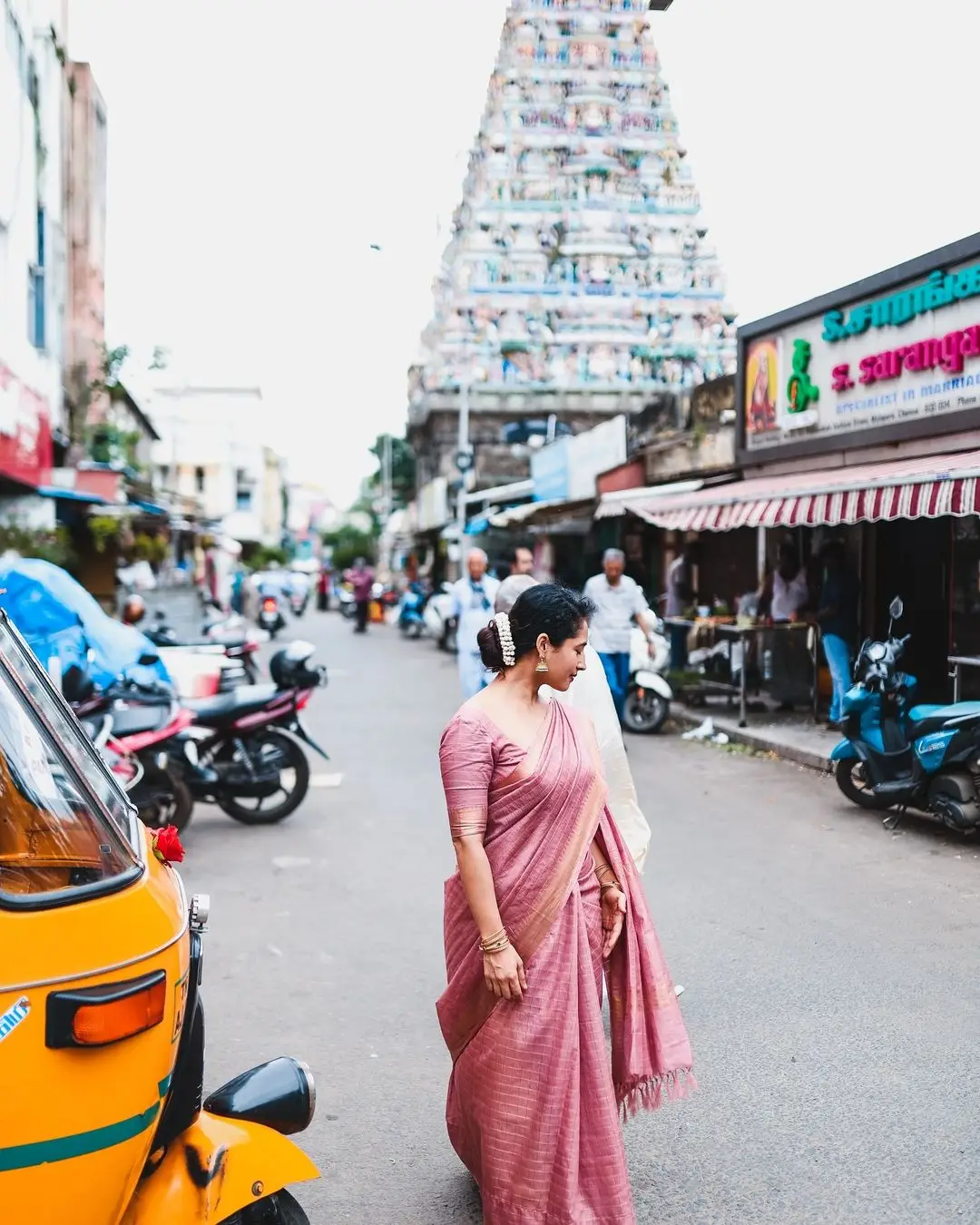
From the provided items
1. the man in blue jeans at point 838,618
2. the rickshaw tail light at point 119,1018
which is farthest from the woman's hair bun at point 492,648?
the man in blue jeans at point 838,618

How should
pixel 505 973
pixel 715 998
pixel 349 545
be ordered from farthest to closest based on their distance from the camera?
pixel 349 545, pixel 715 998, pixel 505 973

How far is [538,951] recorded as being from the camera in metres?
2.88

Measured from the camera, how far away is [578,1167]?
283 cm

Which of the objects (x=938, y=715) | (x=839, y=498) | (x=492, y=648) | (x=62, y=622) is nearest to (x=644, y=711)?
(x=839, y=498)

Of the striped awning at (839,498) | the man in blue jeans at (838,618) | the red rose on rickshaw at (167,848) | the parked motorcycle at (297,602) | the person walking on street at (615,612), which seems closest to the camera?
the red rose on rickshaw at (167,848)

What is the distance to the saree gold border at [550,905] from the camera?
288 cm

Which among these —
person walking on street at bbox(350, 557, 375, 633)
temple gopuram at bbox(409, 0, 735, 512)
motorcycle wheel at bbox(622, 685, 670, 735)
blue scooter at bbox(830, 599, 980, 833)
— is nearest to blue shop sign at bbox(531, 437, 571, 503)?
person walking on street at bbox(350, 557, 375, 633)

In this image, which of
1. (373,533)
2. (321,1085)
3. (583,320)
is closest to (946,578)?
(321,1085)

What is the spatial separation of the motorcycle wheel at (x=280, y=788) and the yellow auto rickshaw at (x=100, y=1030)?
5.50 meters

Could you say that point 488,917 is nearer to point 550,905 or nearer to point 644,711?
point 550,905

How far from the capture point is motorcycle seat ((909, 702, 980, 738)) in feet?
23.9

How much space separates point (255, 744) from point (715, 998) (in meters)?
4.21

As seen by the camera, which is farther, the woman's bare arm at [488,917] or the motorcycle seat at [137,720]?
the motorcycle seat at [137,720]

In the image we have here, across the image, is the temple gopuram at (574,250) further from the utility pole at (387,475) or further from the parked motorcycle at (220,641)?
the utility pole at (387,475)
